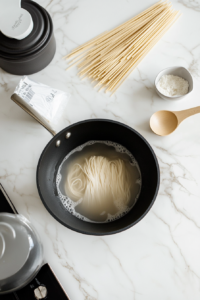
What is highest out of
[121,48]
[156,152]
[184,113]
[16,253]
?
[121,48]

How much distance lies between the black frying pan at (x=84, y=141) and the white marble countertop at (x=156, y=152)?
0.24 ft

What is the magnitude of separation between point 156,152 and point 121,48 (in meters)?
0.42

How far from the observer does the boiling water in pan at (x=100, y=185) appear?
0.93 metres

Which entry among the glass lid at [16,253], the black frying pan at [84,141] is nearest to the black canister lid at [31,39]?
the black frying pan at [84,141]

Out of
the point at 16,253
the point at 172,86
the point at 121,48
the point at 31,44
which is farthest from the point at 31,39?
the point at 16,253

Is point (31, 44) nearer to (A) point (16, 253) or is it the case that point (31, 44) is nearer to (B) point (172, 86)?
(B) point (172, 86)

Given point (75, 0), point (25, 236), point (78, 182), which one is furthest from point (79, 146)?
point (75, 0)

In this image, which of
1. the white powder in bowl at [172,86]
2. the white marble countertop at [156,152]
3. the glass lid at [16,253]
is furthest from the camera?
the white powder in bowl at [172,86]

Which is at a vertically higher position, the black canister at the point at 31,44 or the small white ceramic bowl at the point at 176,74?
the black canister at the point at 31,44

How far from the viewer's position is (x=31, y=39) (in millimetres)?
884

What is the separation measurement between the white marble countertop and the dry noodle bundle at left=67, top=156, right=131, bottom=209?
121 mm

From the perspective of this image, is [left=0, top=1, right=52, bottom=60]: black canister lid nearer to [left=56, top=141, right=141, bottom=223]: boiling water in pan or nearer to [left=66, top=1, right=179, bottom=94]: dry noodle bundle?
[left=66, top=1, right=179, bottom=94]: dry noodle bundle

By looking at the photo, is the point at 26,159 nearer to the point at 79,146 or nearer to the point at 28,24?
the point at 79,146

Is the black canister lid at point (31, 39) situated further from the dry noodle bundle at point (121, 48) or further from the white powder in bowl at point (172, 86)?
the white powder in bowl at point (172, 86)
